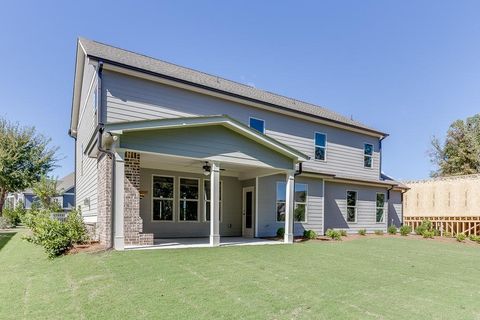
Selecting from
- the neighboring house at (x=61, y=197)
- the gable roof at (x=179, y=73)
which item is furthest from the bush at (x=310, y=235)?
the neighboring house at (x=61, y=197)

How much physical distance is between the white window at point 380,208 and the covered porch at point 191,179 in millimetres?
8313

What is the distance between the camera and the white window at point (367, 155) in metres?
17.9

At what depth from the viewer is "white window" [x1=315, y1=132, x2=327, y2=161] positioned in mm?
15863

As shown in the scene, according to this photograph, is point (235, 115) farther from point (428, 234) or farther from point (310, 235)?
point (428, 234)

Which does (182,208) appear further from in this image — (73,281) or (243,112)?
(73,281)

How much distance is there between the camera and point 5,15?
38.1 ft

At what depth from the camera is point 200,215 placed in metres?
13.2

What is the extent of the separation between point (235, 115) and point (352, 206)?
8137 mm

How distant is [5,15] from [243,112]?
932cm

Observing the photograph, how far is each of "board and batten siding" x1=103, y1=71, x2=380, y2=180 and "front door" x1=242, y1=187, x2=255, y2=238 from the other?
271 centimetres

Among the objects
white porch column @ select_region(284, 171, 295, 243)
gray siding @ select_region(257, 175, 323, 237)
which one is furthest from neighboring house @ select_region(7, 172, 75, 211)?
white porch column @ select_region(284, 171, 295, 243)

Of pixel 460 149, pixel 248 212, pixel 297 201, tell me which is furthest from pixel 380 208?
pixel 460 149

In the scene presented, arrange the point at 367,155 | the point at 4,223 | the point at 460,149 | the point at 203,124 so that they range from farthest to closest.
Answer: the point at 460,149 < the point at 4,223 < the point at 367,155 < the point at 203,124

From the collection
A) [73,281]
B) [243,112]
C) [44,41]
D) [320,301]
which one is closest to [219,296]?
[320,301]
